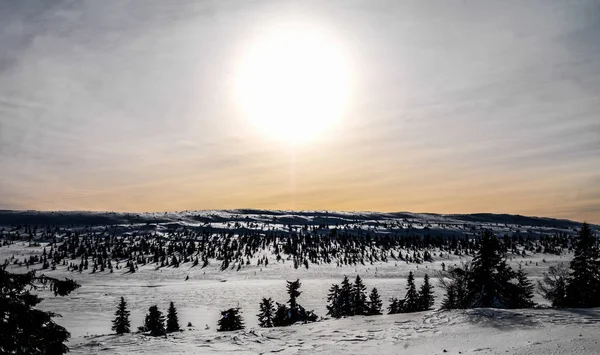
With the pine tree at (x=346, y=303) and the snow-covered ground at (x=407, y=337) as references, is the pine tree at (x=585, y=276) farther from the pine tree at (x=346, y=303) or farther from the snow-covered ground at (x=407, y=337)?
the pine tree at (x=346, y=303)

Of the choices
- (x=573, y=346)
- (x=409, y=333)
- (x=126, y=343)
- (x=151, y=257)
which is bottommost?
(x=151, y=257)

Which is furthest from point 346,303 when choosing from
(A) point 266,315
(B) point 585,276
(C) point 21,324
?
(C) point 21,324

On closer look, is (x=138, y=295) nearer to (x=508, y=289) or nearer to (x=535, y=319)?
(x=508, y=289)

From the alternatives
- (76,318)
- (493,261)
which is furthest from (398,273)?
(493,261)

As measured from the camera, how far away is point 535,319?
1700 cm

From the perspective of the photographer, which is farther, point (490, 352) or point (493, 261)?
point (493, 261)

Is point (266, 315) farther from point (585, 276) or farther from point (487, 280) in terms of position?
point (585, 276)

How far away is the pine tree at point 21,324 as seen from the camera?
27.4ft

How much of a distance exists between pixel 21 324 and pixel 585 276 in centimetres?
4228

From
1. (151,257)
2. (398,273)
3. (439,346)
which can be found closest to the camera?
(439,346)

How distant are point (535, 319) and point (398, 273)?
12941 centimetres

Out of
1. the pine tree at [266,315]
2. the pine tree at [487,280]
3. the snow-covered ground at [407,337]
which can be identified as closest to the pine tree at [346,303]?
the pine tree at [266,315]

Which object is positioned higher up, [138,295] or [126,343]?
[126,343]

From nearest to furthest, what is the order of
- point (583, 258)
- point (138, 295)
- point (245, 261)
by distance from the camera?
point (583, 258) < point (138, 295) < point (245, 261)
